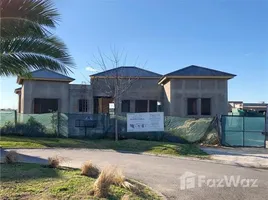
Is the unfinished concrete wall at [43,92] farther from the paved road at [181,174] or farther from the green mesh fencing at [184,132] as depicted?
the paved road at [181,174]

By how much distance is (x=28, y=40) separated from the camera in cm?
995

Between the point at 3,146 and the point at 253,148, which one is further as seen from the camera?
the point at 253,148

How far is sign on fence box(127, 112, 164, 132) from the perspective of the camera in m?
19.8

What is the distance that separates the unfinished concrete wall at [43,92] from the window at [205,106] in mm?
11825

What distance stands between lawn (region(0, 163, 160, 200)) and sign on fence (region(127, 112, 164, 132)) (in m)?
11.3

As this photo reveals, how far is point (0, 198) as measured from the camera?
19.8 ft

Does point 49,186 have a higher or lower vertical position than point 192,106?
lower

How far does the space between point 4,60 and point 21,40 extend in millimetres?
763

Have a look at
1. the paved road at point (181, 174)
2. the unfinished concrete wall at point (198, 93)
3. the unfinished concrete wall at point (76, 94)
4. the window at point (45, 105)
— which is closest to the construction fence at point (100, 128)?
the paved road at point (181, 174)

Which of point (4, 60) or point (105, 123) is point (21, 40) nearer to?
point (4, 60)

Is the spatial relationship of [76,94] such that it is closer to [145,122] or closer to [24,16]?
[145,122]

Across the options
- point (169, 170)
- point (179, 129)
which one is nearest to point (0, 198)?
point (169, 170)

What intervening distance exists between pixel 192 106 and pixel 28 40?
21.0 m

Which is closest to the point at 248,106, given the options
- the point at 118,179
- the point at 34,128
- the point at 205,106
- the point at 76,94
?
the point at 205,106
